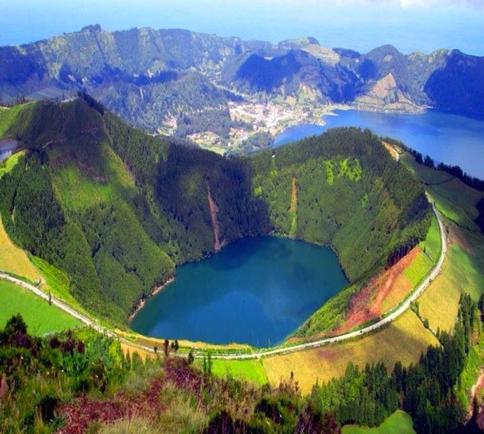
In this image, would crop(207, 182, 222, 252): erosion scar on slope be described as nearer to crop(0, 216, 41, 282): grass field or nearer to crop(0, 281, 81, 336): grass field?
crop(0, 216, 41, 282): grass field

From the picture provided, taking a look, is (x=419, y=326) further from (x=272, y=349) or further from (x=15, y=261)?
(x=15, y=261)

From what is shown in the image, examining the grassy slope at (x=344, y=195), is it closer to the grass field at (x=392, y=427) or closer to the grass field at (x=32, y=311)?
the grass field at (x=392, y=427)

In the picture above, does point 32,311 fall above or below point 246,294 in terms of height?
above

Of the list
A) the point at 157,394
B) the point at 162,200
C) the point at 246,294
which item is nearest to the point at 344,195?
the point at 162,200

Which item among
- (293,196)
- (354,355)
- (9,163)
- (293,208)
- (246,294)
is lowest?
(293,208)

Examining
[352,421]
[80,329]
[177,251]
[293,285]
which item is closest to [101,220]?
[177,251]
